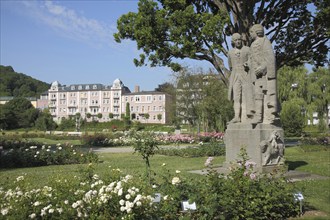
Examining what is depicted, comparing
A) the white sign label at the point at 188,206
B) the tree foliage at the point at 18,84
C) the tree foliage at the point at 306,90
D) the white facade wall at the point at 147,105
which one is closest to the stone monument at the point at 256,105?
the white sign label at the point at 188,206

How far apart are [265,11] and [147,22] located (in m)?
6.53

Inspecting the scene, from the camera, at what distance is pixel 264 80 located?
912 centimetres

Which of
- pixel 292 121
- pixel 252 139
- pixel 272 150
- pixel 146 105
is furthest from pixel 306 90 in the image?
pixel 146 105

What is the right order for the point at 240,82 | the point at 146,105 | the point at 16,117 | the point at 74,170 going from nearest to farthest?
the point at 240,82, the point at 74,170, the point at 16,117, the point at 146,105

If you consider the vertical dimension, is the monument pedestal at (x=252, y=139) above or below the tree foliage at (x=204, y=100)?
below

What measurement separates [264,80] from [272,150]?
5.97ft

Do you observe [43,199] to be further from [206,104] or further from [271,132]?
[206,104]

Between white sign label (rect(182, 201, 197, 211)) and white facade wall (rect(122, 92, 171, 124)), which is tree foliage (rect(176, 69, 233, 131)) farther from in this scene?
white facade wall (rect(122, 92, 171, 124))

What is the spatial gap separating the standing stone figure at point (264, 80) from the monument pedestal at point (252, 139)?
0.27m

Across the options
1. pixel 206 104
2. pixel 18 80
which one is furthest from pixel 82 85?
pixel 206 104

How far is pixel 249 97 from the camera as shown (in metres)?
9.33

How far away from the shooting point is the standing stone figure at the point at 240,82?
939 centimetres

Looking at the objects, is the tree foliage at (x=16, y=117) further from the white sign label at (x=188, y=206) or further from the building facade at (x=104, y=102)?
the white sign label at (x=188, y=206)

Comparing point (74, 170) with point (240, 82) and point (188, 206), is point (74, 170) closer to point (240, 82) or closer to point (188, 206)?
point (240, 82)
